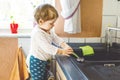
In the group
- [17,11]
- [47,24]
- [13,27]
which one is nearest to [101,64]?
[47,24]

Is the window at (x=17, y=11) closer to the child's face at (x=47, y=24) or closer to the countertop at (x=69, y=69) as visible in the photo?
the child's face at (x=47, y=24)

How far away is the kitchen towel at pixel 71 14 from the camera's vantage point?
60.9 inches

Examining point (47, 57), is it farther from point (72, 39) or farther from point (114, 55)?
point (114, 55)

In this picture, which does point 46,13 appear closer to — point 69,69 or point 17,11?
point 69,69

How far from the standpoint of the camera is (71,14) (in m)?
1.55

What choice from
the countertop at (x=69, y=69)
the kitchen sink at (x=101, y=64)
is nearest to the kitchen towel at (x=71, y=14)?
the kitchen sink at (x=101, y=64)

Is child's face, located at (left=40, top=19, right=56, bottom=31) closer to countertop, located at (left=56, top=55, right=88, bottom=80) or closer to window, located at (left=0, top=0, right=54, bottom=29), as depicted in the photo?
countertop, located at (left=56, top=55, right=88, bottom=80)

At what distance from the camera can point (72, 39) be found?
1.73 meters

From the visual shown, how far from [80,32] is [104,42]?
0.72 ft

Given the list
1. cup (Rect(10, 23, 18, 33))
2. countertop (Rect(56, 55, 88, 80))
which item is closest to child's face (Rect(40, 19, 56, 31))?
countertop (Rect(56, 55, 88, 80))

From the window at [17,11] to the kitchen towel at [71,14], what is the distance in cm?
36

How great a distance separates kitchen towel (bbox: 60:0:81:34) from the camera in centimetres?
155

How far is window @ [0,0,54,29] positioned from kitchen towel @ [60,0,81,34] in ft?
1.17

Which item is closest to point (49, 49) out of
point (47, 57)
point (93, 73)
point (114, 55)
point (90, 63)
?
point (47, 57)
